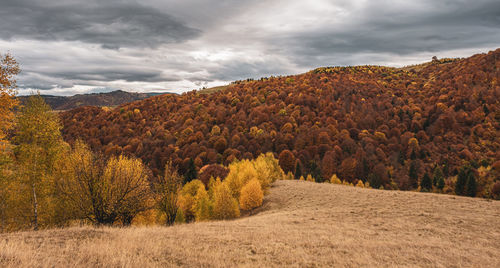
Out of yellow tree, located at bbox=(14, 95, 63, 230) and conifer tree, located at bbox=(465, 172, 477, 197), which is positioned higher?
yellow tree, located at bbox=(14, 95, 63, 230)

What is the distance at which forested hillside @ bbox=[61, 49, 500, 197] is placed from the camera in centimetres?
10462

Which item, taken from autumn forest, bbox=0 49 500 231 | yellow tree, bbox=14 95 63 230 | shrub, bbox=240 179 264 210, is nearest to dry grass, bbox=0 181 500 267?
autumn forest, bbox=0 49 500 231

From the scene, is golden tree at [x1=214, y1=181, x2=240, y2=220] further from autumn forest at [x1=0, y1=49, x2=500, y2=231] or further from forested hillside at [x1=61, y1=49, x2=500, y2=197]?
forested hillside at [x1=61, y1=49, x2=500, y2=197]

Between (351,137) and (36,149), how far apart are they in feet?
531

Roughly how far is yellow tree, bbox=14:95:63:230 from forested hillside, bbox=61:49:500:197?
5891 centimetres

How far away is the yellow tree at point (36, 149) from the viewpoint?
22422 millimetres

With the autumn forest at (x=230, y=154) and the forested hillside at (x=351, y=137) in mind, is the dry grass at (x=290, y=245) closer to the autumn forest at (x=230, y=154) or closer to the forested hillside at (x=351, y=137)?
the autumn forest at (x=230, y=154)

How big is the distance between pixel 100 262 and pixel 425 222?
92.0 feet

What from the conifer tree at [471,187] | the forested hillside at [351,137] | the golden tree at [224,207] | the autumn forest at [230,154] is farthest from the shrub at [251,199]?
the conifer tree at [471,187]

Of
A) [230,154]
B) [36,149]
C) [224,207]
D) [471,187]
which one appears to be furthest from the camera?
[230,154]

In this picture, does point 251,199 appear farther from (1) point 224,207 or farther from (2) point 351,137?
(2) point 351,137

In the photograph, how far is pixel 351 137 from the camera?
156 metres

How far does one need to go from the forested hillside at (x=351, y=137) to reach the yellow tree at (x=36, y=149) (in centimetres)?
5891

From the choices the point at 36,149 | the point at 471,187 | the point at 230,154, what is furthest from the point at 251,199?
the point at 230,154
